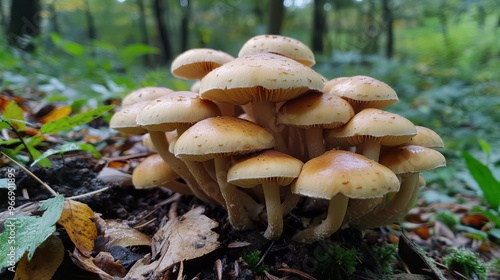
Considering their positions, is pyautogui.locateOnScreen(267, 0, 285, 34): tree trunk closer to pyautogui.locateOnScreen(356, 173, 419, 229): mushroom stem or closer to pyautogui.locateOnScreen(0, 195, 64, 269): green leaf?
pyautogui.locateOnScreen(356, 173, 419, 229): mushroom stem

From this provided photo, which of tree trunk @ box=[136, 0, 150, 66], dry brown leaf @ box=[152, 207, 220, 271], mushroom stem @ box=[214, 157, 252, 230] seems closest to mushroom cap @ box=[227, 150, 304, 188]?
mushroom stem @ box=[214, 157, 252, 230]

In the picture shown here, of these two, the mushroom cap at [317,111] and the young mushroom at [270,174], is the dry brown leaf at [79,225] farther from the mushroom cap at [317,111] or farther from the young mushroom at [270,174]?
the mushroom cap at [317,111]

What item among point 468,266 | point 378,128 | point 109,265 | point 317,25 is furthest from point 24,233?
point 317,25

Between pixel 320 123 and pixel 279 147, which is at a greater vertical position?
pixel 320 123

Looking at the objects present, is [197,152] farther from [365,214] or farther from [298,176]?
[365,214]

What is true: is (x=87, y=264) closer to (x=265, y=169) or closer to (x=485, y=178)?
(x=265, y=169)

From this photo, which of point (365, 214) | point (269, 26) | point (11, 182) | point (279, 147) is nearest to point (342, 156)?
point (279, 147)
